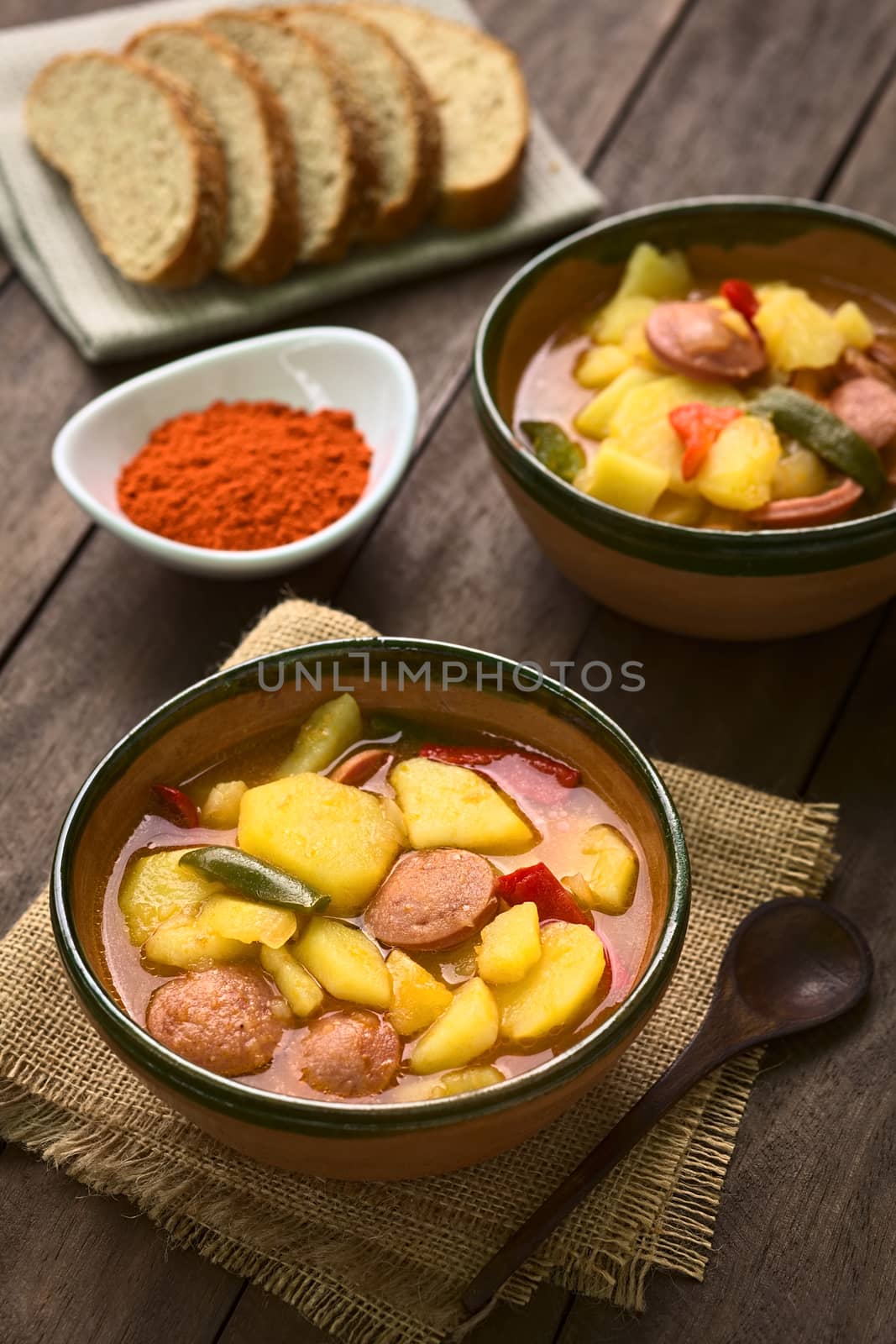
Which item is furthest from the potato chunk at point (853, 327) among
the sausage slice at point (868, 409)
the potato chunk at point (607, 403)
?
the potato chunk at point (607, 403)

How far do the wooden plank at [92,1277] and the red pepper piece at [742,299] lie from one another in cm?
173

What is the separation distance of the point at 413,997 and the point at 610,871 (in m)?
0.30

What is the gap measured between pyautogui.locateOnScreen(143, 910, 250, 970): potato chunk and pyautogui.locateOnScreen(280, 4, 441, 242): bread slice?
195 cm

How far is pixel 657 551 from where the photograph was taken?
2.12 m

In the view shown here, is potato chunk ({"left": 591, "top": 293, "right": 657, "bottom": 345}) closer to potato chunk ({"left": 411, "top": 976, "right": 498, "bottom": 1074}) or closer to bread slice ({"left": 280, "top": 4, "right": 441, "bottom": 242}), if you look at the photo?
bread slice ({"left": 280, "top": 4, "right": 441, "bottom": 242})

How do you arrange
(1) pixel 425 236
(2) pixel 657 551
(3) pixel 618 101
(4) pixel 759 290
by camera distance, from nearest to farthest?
(2) pixel 657 551
(4) pixel 759 290
(1) pixel 425 236
(3) pixel 618 101

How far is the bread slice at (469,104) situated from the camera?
3.14 metres

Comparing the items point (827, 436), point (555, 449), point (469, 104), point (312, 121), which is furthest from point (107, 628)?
point (469, 104)

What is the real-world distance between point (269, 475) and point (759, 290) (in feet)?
3.11

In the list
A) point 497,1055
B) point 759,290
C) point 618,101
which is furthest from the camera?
point 618,101

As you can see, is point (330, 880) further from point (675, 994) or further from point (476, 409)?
point (476, 409)

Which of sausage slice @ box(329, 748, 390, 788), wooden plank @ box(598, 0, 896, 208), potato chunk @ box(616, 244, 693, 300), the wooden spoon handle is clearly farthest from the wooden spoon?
wooden plank @ box(598, 0, 896, 208)

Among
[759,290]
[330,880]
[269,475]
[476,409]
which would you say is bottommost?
[269,475]

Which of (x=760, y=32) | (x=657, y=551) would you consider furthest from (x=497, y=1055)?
(x=760, y=32)
